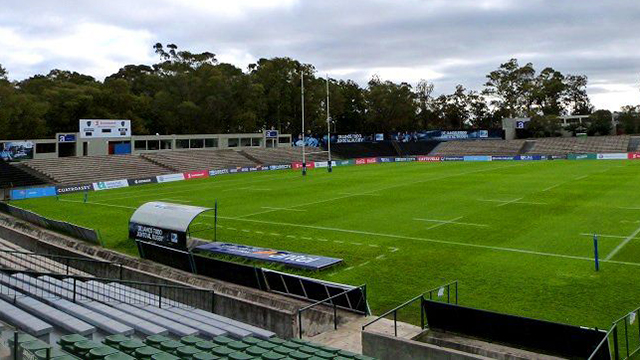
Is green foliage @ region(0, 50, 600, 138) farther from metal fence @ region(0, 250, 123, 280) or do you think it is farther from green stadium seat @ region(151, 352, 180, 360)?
green stadium seat @ region(151, 352, 180, 360)

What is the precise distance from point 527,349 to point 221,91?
85.9 metres

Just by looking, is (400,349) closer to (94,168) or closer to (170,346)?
(170,346)

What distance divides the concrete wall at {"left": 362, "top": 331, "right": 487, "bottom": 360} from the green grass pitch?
4.16m

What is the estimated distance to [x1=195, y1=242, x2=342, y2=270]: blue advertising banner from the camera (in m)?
21.0

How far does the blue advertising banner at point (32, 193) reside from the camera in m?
45.9

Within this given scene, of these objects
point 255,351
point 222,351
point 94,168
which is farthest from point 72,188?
point 255,351

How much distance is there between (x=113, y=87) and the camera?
3383 inches

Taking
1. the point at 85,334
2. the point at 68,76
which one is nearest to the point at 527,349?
the point at 85,334

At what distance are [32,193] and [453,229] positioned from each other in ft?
121

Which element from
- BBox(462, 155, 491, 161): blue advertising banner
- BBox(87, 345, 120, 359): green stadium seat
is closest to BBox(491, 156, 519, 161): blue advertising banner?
BBox(462, 155, 491, 161): blue advertising banner

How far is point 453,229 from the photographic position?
2725 centimetres

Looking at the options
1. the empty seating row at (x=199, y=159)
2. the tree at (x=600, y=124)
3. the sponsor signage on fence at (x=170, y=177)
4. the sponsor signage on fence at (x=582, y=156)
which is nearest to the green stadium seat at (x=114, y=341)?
the sponsor signage on fence at (x=170, y=177)

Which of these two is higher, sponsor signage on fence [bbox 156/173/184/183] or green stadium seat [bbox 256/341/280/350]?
sponsor signage on fence [bbox 156/173/184/183]

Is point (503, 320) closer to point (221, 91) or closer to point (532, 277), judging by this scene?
point (532, 277)
